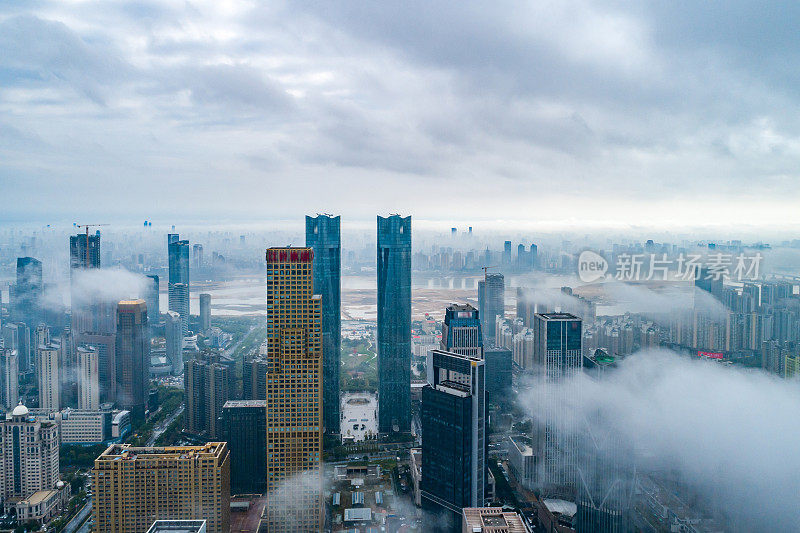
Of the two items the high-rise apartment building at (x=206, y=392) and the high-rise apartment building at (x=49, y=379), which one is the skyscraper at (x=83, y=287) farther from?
the high-rise apartment building at (x=206, y=392)

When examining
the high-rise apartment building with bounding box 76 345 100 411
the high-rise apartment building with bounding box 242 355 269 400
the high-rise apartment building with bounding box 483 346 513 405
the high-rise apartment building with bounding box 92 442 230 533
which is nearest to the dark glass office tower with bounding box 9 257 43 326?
the high-rise apartment building with bounding box 76 345 100 411

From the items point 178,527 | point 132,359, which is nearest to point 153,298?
point 132,359

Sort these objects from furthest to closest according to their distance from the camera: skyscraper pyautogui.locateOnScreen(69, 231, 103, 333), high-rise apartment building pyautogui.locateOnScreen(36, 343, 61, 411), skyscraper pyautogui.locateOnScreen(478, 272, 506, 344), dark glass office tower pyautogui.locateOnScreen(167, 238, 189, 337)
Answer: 1. dark glass office tower pyautogui.locateOnScreen(167, 238, 189, 337)
2. skyscraper pyautogui.locateOnScreen(69, 231, 103, 333)
3. skyscraper pyautogui.locateOnScreen(478, 272, 506, 344)
4. high-rise apartment building pyautogui.locateOnScreen(36, 343, 61, 411)

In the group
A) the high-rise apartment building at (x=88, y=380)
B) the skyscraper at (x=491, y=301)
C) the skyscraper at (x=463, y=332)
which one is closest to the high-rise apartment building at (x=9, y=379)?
the high-rise apartment building at (x=88, y=380)

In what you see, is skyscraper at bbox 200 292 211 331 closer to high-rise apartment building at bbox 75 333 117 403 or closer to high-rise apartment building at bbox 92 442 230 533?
high-rise apartment building at bbox 75 333 117 403

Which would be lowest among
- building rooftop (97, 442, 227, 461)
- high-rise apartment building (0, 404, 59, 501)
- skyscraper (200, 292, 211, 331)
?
high-rise apartment building (0, 404, 59, 501)

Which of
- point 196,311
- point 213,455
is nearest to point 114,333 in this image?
point 196,311
